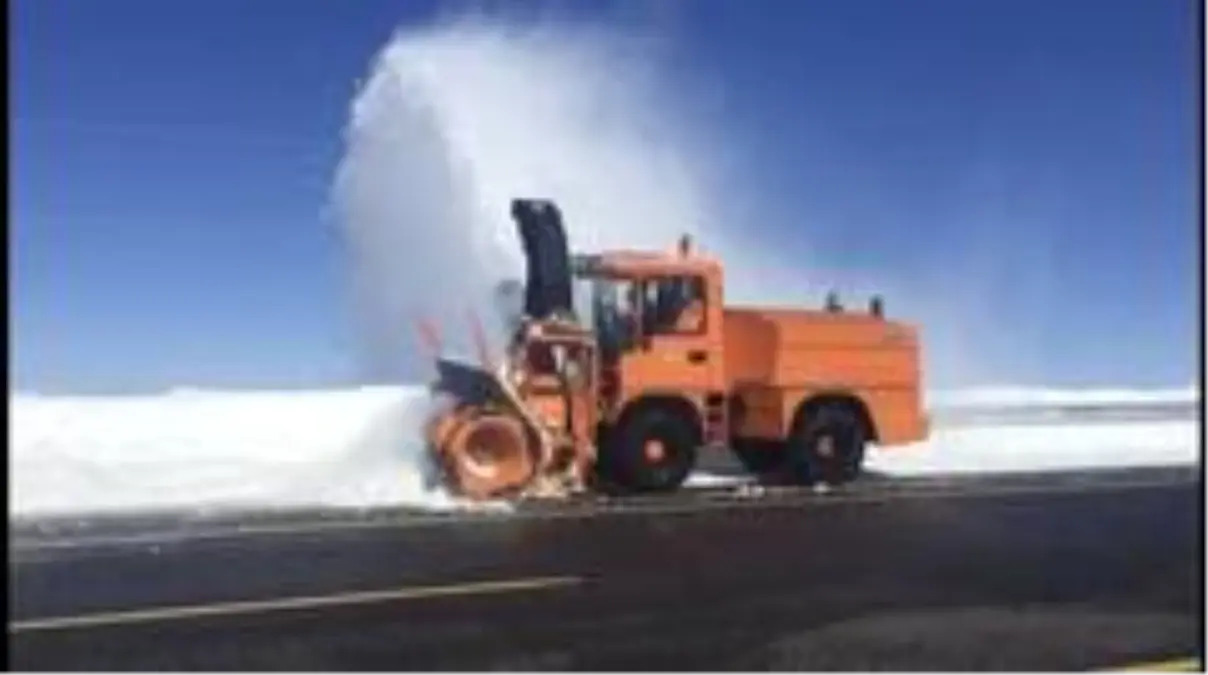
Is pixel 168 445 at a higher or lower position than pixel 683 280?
lower

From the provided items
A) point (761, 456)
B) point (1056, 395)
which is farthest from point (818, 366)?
point (1056, 395)

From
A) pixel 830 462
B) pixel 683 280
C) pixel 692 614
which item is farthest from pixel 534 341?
pixel 692 614

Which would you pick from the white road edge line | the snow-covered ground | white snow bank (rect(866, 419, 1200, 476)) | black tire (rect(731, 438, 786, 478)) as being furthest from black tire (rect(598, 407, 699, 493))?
white snow bank (rect(866, 419, 1200, 476))

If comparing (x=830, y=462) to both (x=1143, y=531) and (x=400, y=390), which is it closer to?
(x=1143, y=531)

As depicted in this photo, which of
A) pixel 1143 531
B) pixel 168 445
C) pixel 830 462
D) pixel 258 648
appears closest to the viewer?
pixel 258 648

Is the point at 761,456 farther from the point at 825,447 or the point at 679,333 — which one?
the point at 679,333

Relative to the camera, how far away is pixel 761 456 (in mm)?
20469

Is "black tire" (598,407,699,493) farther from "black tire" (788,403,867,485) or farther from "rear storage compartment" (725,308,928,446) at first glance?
"black tire" (788,403,867,485)

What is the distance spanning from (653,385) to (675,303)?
2.86ft

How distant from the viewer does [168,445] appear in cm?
2217

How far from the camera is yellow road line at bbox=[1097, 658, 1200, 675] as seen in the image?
9.03 m

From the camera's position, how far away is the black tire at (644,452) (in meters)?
18.3

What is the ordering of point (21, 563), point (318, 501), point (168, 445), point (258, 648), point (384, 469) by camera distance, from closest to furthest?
1. point (258, 648)
2. point (21, 563)
3. point (318, 501)
4. point (384, 469)
5. point (168, 445)

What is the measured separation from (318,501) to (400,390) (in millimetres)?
14440
